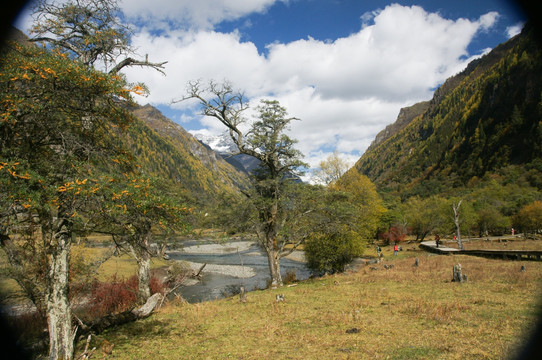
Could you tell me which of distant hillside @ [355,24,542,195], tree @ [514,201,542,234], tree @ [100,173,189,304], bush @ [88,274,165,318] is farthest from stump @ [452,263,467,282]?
distant hillside @ [355,24,542,195]

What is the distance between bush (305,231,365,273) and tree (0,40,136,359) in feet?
70.3

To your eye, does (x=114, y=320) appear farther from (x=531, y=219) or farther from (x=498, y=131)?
(x=498, y=131)

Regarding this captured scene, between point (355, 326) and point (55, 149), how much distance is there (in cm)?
1084

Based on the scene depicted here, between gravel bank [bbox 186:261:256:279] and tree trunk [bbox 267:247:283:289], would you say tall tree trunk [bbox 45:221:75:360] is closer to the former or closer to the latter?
tree trunk [bbox 267:247:283:289]

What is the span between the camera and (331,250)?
26469mm

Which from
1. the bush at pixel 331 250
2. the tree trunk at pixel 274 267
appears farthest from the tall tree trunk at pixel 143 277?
the bush at pixel 331 250

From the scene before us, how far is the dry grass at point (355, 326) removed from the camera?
25.2ft

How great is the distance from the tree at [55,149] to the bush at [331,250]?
843 inches

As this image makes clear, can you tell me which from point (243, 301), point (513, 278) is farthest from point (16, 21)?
point (513, 278)

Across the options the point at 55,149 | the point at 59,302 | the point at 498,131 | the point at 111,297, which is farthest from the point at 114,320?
the point at 498,131

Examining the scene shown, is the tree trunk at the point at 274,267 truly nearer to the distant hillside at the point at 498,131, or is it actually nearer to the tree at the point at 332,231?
the tree at the point at 332,231

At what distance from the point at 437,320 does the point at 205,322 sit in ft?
29.0

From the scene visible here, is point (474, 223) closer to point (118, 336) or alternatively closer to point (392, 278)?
point (392, 278)

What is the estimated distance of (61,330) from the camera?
6949 mm
